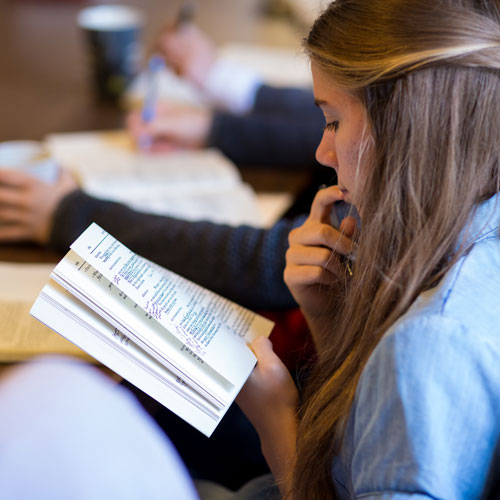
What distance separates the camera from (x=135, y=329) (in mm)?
491

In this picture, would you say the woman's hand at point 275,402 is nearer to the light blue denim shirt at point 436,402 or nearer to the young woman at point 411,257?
the young woman at point 411,257

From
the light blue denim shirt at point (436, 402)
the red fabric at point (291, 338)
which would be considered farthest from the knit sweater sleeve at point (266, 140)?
the light blue denim shirt at point (436, 402)

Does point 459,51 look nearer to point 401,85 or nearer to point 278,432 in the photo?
point 401,85

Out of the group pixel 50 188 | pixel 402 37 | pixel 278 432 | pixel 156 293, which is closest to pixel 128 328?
pixel 156 293

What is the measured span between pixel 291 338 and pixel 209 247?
166 millimetres

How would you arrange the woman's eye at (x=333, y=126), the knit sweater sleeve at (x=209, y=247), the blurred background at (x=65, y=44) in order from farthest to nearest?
the blurred background at (x=65, y=44) → the knit sweater sleeve at (x=209, y=247) → the woman's eye at (x=333, y=126)

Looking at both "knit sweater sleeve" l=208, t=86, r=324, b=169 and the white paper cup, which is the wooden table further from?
the white paper cup

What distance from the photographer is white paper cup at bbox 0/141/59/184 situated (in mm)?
948

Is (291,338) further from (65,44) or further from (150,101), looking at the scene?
(65,44)

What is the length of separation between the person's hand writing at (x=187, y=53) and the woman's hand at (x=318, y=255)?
789 millimetres

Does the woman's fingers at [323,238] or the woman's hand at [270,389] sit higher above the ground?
the woman's fingers at [323,238]

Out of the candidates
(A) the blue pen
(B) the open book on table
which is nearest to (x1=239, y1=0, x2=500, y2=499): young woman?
(B) the open book on table

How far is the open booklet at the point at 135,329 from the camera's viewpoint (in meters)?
0.49

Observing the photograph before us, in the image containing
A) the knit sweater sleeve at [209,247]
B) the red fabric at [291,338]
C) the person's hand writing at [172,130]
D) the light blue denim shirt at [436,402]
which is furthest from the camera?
the person's hand writing at [172,130]
